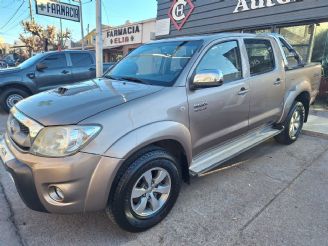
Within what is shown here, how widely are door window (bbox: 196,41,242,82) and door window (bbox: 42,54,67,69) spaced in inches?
236

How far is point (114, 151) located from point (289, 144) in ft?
12.3

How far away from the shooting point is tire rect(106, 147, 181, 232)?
91.0 inches

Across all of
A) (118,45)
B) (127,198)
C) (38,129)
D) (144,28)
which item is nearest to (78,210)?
(127,198)

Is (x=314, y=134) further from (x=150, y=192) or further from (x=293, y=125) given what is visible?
(x=150, y=192)

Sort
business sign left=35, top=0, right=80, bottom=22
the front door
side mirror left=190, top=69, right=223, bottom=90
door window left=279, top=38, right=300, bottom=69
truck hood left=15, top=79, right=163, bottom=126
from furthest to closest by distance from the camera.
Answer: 1. business sign left=35, top=0, right=80, bottom=22
2. door window left=279, top=38, right=300, bottom=69
3. the front door
4. side mirror left=190, top=69, right=223, bottom=90
5. truck hood left=15, top=79, right=163, bottom=126

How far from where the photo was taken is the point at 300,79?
465 centimetres

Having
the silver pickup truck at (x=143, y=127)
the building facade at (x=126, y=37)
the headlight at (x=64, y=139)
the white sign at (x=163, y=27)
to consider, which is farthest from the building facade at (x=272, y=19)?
the headlight at (x=64, y=139)

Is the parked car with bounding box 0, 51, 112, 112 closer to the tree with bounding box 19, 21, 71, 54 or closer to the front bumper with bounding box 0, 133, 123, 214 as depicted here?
the front bumper with bounding box 0, 133, 123, 214

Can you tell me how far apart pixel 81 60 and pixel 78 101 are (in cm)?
641

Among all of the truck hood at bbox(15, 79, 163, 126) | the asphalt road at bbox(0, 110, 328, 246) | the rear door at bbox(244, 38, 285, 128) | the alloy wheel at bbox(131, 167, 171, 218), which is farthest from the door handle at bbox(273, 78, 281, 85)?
the alloy wheel at bbox(131, 167, 171, 218)

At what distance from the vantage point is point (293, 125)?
15.8 ft

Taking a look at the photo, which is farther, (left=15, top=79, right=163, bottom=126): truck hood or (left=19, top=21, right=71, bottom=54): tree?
(left=19, top=21, right=71, bottom=54): tree

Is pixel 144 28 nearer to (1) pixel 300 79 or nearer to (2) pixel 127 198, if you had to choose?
(1) pixel 300 79

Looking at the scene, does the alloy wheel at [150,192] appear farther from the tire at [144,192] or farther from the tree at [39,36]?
the tree at [39,36]
